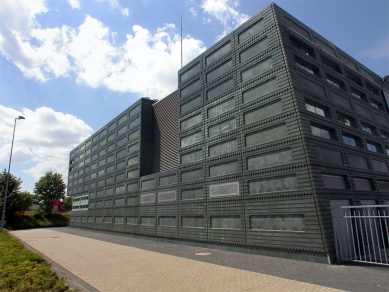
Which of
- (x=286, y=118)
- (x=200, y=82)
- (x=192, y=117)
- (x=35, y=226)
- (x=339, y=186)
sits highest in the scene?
(x=200, y=82)

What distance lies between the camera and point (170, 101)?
2956cm

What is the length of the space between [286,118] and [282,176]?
3.64 m

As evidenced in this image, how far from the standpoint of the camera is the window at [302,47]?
60.8 feet

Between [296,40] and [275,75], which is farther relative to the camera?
[296,40]

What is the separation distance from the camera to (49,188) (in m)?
67.1

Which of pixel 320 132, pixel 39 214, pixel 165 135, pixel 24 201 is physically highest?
pixel 165 135

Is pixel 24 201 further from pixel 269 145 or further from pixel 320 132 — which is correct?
pixel 320 132

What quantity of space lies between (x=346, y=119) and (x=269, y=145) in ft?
26.8

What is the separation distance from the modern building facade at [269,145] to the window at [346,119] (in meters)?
0.13

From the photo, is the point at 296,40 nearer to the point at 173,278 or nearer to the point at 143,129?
the point at 173,278

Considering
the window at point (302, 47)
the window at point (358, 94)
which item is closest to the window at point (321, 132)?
the window at point (302, 47)

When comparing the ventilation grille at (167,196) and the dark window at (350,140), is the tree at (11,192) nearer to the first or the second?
the ventilation grille at (167,196)

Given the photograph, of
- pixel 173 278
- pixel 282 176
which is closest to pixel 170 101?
pixel 282 176

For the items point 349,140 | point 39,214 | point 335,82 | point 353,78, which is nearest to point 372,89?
point 353,78
